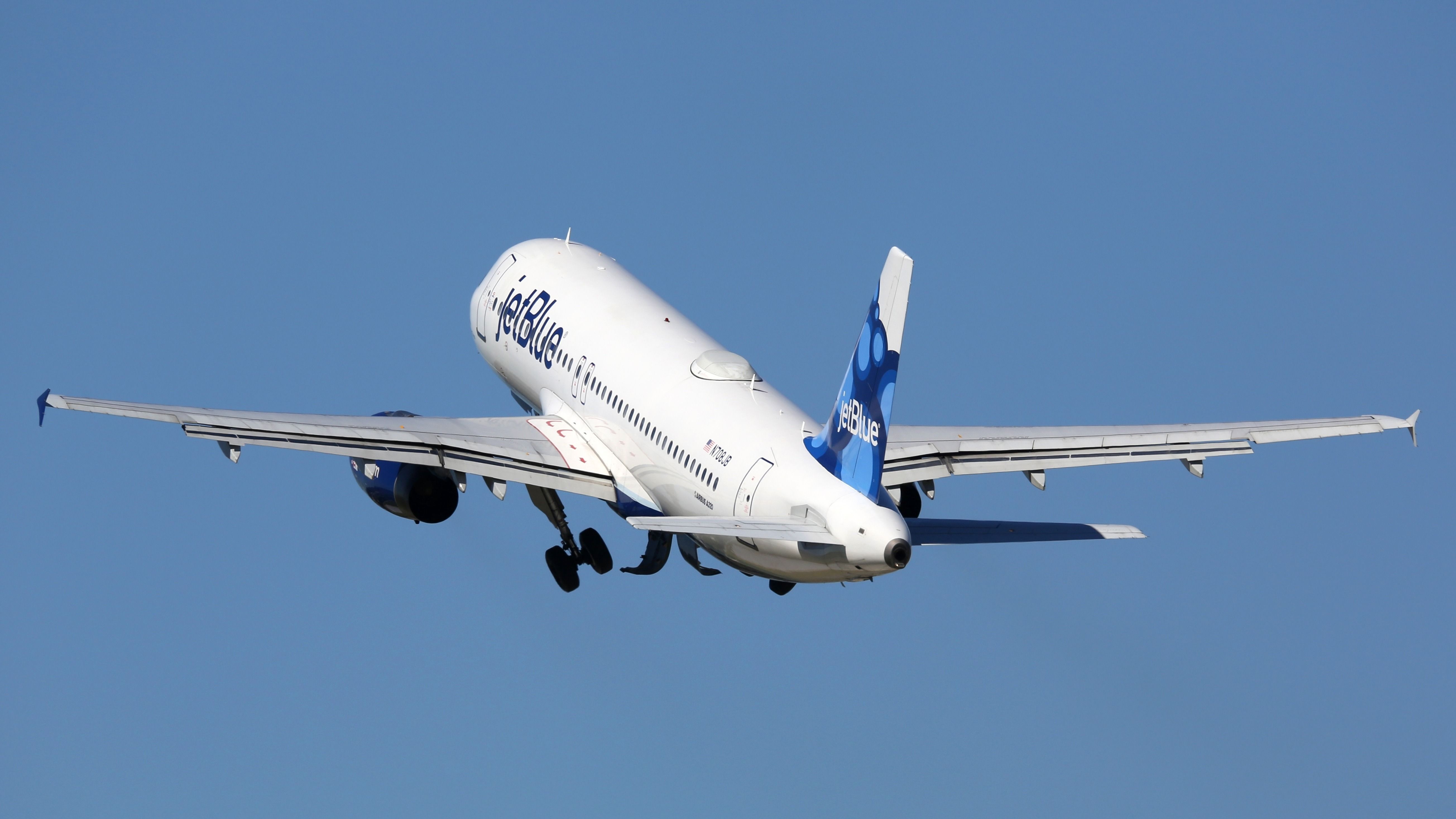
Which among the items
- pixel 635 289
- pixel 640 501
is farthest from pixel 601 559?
pixel 635 289

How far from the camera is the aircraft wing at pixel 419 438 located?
4219 cm

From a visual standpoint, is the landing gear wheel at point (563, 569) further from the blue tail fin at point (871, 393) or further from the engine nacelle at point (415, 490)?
the blue tail fin at point (871, 393)

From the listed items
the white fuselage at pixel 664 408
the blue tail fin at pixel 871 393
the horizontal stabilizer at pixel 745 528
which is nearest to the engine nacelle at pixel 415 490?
the white fuselage at pixel 664 408

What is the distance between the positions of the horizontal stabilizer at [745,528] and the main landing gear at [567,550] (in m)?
7.99

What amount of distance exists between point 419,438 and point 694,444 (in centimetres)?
535

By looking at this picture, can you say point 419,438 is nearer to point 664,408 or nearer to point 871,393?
point 664,408

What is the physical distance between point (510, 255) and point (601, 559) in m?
10.0

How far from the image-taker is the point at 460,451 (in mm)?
45281

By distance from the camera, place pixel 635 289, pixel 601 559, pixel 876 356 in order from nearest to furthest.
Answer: pixel 876 356 → pixel 601 559 → pixel 635 289

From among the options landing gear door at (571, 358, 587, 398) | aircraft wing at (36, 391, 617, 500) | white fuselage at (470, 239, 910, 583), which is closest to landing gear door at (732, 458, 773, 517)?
white fuselage at (470, 239, 910, 583)

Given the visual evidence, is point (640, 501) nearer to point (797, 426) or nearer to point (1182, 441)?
point (797, 426)

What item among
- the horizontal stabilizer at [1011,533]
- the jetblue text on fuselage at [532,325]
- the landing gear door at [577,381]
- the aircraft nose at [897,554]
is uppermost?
the jetblue text on fuselage at [532,325]

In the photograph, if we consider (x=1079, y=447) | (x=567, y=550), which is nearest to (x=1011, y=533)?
(x=1079, y=447)

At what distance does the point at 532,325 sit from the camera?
52031mm
